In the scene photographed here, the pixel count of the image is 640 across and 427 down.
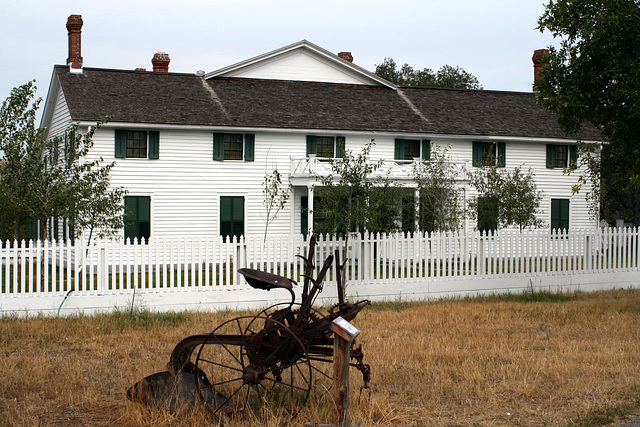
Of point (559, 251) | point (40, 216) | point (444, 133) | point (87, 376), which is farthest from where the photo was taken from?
point (444, 133)

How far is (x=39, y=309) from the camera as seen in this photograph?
1369 cm

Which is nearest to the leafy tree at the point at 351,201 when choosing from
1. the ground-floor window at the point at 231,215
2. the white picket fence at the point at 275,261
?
the white picket fence at the point at 275,261

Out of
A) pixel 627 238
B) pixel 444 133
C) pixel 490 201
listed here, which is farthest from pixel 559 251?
pixel 444 133

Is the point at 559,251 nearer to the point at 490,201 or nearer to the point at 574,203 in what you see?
the point at 490,201

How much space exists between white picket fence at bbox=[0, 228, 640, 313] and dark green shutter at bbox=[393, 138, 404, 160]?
358 inches

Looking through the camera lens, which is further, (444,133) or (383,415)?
(444,133)

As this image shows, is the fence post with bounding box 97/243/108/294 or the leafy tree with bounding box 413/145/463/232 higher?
the leafy tree with bounding box 413/145/463/232

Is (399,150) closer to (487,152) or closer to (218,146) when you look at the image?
(487,152)

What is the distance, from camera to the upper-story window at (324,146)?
1060 inches

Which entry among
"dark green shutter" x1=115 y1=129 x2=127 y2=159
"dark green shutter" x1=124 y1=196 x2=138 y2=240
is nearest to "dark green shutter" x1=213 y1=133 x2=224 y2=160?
"dark green shutter" x1=115 y1=129 x2=127 y2=159

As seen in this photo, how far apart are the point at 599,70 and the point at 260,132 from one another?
1382 cm

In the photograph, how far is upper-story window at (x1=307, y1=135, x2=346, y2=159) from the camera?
88.3ft

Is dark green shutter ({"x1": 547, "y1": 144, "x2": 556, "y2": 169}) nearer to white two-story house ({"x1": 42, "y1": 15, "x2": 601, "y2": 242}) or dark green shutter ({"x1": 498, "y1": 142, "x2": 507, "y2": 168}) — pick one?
white two-story house ({"x1": 42, "y1": 15, "x2": 601, "y2": 242})

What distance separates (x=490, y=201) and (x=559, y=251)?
4913 mm
